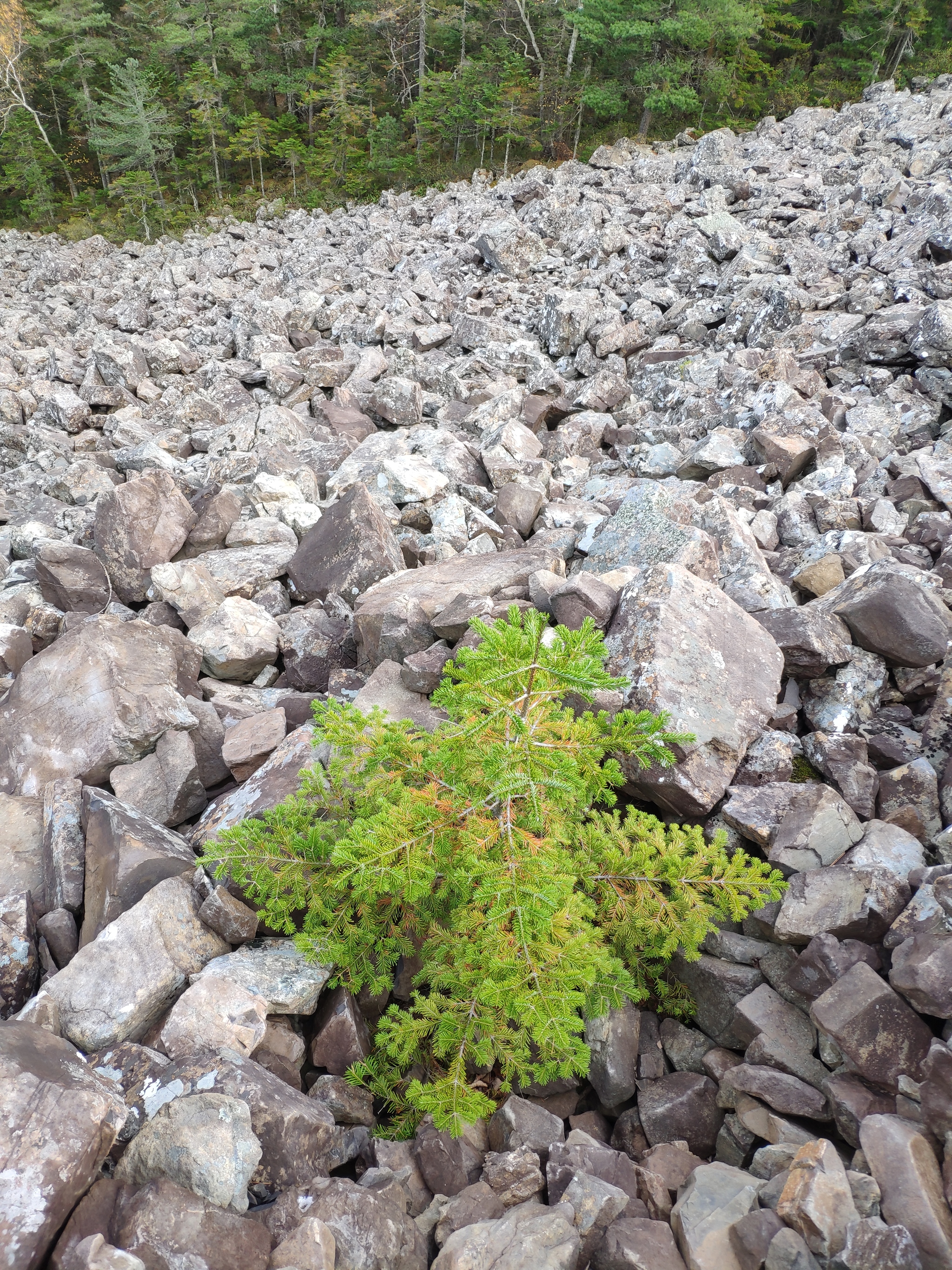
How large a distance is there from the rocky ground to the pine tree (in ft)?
119

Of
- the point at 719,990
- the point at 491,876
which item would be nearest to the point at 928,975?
the point at 719,990

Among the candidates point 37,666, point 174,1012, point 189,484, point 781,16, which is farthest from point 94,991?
point 781,16

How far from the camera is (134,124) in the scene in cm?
3916

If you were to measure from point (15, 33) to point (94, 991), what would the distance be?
62058 mm

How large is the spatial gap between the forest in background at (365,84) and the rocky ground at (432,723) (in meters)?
25.3

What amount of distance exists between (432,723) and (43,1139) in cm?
313

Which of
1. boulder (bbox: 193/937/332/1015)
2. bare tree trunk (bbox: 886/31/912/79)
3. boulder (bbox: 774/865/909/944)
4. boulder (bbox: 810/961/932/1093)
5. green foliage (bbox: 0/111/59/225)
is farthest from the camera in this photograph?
green foliage (bbox: 0/111/59/225)

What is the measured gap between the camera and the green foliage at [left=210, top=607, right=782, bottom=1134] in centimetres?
302

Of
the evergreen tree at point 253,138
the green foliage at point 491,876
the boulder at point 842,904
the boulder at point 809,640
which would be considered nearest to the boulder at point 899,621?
the boulder at point 809,640

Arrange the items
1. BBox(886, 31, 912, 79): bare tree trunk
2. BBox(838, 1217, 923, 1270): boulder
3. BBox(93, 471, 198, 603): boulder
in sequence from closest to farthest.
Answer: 1. BBox(838, 1217, 923, 1270): boulder
2. BBox(93, 471, 198, 603): boulder
3. BBox(886, 31, 912, 79): bare tree trunk

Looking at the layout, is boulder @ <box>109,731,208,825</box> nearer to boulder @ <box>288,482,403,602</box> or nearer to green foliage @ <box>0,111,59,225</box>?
boulder @ <box>288,482,403,602</box>

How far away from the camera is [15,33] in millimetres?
44312

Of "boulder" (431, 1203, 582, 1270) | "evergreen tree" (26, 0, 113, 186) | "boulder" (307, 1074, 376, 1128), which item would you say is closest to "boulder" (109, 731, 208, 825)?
"boulder" (307, 1074, 376, 1128)

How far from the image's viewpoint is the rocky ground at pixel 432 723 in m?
2.85
